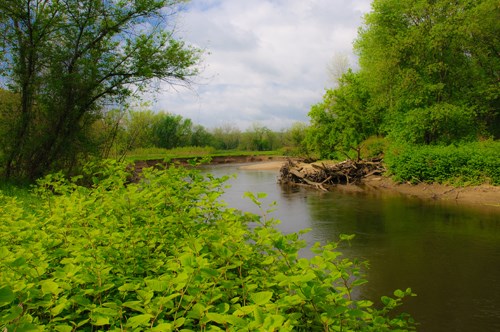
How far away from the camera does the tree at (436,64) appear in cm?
2220

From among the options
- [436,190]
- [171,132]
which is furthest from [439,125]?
[171,132]

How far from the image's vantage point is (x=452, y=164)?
59.8 feet

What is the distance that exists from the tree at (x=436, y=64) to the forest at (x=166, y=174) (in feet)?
0.36

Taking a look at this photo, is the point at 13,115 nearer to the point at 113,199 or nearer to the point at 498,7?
the point at 113,199

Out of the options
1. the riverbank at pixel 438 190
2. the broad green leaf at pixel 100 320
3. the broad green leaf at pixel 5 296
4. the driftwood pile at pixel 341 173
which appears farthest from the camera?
the driftwood pile at pixel 341 173

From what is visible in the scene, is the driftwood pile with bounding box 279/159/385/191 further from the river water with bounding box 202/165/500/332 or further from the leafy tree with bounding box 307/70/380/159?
the leafy tree with bounding box 307/70/380/159

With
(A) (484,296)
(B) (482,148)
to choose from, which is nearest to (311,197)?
(B) (482,148)

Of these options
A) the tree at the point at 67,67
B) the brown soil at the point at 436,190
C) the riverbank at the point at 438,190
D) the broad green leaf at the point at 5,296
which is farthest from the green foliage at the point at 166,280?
the riverbank at the point at 438,190

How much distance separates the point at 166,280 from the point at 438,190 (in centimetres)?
1912

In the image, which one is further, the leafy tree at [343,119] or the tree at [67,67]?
the leafy tree at [343,119]

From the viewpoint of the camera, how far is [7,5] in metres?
11.1

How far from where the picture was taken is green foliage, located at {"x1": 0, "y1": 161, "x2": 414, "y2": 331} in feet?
5.54

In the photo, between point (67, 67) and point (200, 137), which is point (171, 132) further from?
point (67, 67)

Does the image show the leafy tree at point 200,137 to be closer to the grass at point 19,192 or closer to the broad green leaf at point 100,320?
the grass at point 19,192
